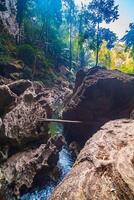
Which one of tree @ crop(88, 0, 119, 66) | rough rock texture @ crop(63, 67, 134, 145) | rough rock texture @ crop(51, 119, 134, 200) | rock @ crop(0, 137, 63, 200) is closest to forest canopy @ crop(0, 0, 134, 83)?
tree @ crop(88, 0, 119, 66)

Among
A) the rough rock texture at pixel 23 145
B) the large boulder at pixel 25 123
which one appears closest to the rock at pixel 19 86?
the large boulder at pixel 25 123

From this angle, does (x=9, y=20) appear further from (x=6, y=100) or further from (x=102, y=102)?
(x=6, y=100)

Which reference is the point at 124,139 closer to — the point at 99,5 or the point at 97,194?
the point at 97,194

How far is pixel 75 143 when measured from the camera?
19.0 m

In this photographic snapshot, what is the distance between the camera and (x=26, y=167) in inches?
434

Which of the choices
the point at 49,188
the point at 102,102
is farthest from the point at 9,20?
the point at 49,188

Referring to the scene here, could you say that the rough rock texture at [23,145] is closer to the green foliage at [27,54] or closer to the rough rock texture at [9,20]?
the green foliage at [27,54]

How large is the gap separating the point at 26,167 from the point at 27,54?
32.7 meters

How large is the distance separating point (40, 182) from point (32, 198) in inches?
46.7

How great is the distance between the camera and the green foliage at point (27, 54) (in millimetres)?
41406

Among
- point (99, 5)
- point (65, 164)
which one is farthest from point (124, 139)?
point (99, 5)

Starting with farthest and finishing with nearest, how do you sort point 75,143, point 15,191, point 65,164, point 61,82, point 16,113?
point 61,82, point 75,143, point 65,164, point 16,113, point 15,191

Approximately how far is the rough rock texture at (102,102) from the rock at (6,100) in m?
5.80

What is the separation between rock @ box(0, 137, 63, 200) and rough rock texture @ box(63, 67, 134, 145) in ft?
19.8
